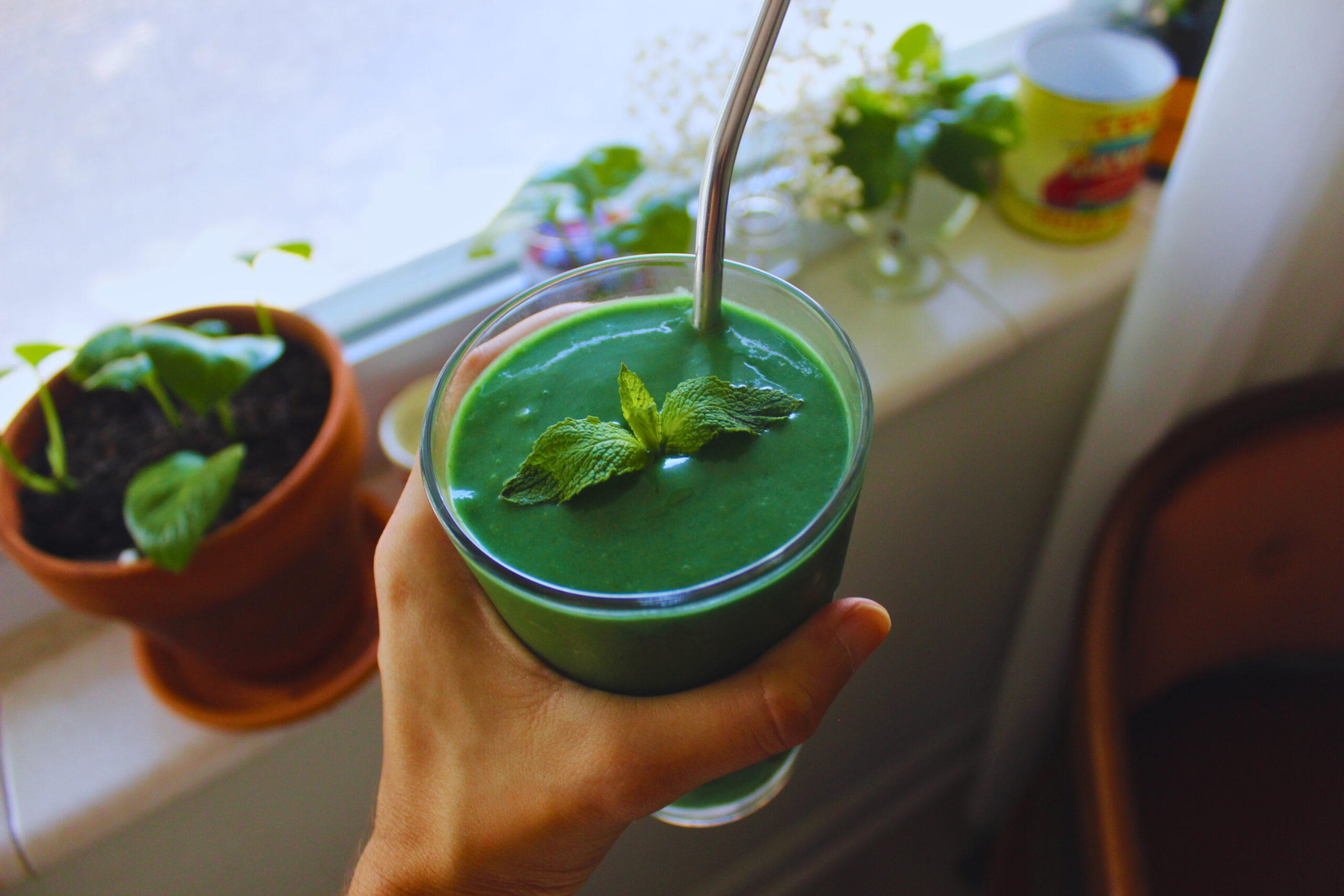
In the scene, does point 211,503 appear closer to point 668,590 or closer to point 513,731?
point 513,731

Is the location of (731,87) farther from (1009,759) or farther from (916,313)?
(1009,759)

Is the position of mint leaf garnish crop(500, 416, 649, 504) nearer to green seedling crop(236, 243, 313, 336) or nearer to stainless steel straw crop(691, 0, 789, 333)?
stainless steel straw crop(691, 0, 789, 333)

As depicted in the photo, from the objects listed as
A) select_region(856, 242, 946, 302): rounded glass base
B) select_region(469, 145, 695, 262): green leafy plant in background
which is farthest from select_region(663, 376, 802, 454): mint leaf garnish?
select_region(856, 242, 946, 302): rounded glass base

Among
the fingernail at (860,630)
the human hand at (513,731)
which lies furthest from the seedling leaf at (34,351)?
the fingernail at (860,630)

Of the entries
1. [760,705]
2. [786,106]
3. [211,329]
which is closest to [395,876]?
[760,705]

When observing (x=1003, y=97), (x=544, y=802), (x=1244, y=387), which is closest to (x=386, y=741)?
(x=544, y=802)

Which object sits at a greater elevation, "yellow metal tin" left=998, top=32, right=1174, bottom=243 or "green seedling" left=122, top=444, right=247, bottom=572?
"yellow metal tin" left=998, top=32, right=1174, bottom=243

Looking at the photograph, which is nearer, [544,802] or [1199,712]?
[544,802]
